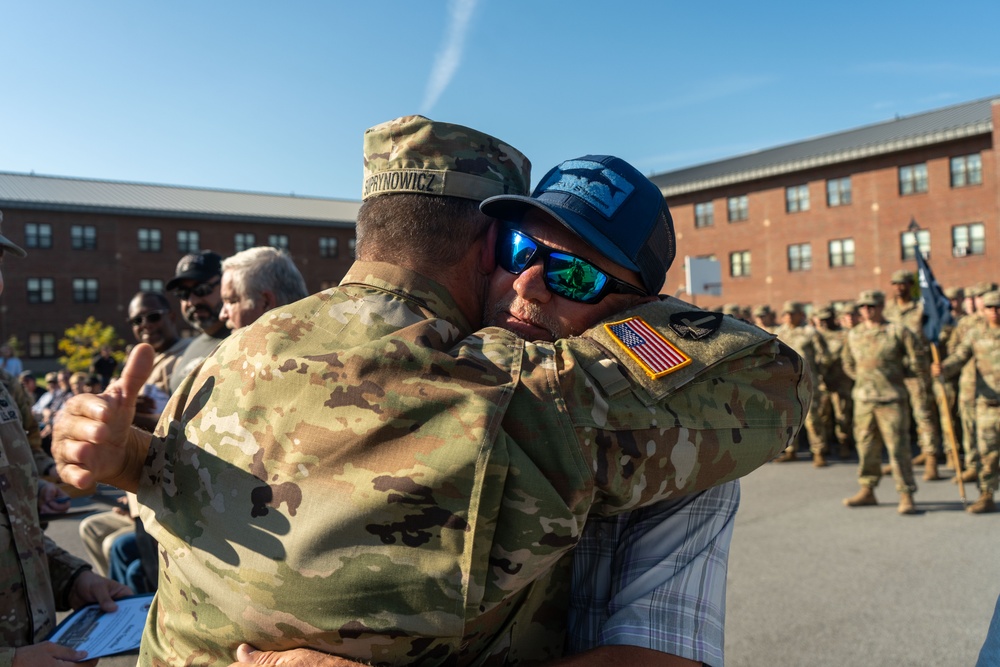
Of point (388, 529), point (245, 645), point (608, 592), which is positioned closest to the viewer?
→ point (388, 529)

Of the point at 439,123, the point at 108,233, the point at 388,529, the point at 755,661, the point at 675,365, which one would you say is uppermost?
the point at 108,233

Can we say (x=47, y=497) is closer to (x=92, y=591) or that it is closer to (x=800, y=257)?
(x=92, y=591)

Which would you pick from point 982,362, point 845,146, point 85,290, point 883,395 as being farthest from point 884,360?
point 85,290

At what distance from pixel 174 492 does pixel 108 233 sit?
144 feet

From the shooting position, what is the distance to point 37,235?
37938 mm

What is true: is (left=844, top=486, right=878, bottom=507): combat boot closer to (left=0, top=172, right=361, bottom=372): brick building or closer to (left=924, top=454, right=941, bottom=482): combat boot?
(left=924, top=454, right=941, bottom=482): combat boot

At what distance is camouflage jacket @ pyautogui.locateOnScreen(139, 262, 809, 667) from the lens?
1.17 metres

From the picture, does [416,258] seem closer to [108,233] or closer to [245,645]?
[245,645]

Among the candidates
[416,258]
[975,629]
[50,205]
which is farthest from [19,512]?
[50,205]

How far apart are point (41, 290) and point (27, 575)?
139 feet

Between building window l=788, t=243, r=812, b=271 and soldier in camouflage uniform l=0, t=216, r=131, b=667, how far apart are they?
35887 millimetres

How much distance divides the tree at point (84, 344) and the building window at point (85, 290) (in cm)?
293

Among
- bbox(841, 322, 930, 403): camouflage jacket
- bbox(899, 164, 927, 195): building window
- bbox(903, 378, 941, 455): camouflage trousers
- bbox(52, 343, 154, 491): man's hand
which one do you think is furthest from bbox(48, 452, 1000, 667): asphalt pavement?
bbox(899, 164, 927, 195): building window

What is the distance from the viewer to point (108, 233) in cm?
3959
